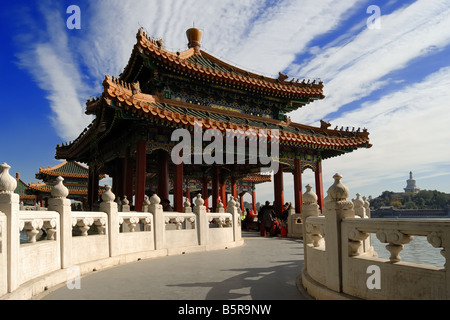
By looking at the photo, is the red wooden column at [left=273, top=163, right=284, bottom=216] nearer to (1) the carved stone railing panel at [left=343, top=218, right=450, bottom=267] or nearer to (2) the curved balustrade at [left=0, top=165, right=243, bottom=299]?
(2) the curved balustrade at [left=0, top=165, right=243, bottom=299]

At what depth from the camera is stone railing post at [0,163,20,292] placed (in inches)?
177

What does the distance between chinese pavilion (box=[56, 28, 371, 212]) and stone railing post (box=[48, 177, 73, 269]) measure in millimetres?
4701

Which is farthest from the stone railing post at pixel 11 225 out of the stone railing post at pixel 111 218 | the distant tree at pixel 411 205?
the distant tree at pixel 411 205

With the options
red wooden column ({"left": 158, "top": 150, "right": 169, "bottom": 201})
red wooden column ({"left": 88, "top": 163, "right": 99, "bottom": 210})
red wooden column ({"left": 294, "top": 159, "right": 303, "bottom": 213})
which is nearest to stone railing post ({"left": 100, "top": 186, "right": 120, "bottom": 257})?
red wooden column ({"left": 158, "top": 150, "right": 169, "bottom": 201})

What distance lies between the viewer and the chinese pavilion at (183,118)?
12.3m

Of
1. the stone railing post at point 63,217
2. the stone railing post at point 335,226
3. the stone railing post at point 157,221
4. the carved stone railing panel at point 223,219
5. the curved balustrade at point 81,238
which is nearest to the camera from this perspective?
the stone railing post at point 335,226

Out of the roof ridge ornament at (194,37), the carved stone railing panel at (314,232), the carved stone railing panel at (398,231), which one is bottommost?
the carved stone railing panel at (314,232)

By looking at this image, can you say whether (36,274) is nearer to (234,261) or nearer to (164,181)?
(234,261)

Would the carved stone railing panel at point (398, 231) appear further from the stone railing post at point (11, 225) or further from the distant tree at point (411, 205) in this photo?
the distant tree at point (411, 205)

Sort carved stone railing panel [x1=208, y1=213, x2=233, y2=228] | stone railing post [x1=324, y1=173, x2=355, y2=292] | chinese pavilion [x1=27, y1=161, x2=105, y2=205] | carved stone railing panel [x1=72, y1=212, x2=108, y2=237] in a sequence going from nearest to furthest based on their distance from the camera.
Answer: stone railing post [x1=324, y1=173, x2=355, y2=292] < carved stone railing panel [x1=72, y1=212, x2=108, y2=237] < carved stone railing panel [x1=208, y1=213, x2=233, y2=228] < chinese pavilion [x1=27, y1=161, x2=105, y2=205]

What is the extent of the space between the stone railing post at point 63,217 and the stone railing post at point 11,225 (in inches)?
66.0

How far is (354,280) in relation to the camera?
162 inches
